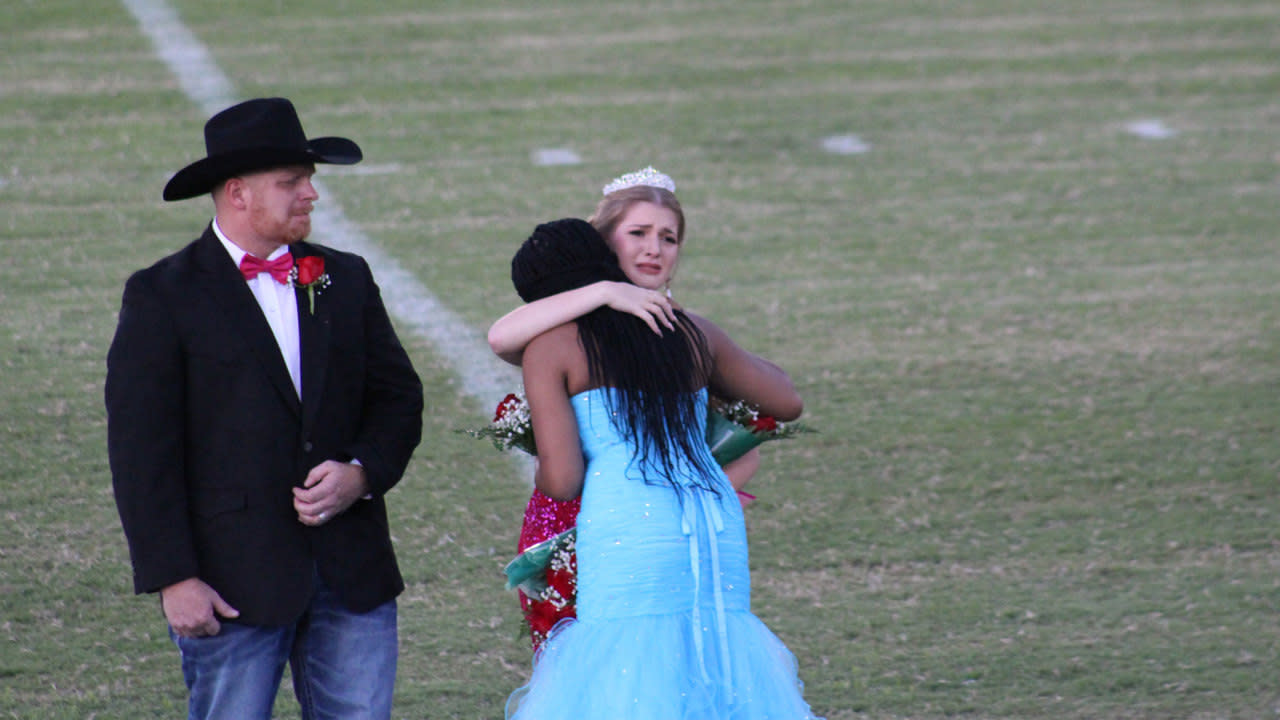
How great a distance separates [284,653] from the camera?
11.5 feet

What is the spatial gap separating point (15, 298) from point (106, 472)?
7.05 feet

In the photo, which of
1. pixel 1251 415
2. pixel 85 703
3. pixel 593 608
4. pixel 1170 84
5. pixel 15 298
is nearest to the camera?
pixel 593 608

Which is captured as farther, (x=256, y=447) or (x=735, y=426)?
(x=735, y=426)

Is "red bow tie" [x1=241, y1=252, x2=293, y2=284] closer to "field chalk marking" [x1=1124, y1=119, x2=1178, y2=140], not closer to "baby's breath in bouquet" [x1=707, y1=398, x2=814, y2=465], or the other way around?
"baby's breath in bouquet" [x1=707, y1=398, x2=814, y2=465]

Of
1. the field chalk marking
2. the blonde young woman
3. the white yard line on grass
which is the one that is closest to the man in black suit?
the blonde young woman

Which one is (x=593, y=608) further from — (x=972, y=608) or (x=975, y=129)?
(x=975, y=129)

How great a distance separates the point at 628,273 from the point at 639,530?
0.69 metres

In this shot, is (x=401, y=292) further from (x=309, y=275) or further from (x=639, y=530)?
(x=639, y=530)

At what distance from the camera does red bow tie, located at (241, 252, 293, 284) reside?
343 cm

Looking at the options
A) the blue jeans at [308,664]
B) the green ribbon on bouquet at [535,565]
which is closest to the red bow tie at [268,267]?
the blue jeans at [308,664]

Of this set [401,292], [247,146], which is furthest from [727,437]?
[401,292]

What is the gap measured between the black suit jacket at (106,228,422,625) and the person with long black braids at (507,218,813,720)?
0.43 m

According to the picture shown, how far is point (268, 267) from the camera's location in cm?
345

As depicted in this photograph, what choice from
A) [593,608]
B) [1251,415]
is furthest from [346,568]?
[1251,415]
